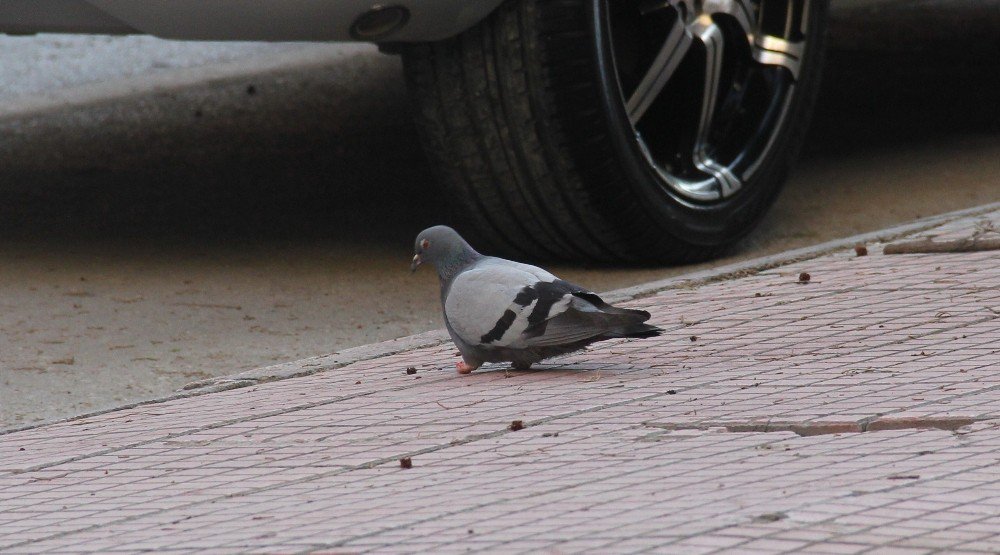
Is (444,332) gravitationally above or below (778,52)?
below

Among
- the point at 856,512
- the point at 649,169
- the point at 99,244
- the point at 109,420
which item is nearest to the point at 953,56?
the point at 649,169

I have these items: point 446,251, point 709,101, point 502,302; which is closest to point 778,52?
point 709,101

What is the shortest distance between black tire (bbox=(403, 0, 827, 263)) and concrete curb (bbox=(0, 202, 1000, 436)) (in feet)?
0.87

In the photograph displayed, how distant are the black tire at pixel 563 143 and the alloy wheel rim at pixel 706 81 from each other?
0.01 meters

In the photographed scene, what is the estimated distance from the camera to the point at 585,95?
5.54m

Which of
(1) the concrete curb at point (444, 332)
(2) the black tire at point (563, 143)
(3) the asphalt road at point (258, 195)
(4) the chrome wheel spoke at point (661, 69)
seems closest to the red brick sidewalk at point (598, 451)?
(1) the concrete curb at point (444, 332)

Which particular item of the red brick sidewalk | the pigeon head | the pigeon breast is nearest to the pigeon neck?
the pigeon head

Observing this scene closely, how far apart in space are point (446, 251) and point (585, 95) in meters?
1.24

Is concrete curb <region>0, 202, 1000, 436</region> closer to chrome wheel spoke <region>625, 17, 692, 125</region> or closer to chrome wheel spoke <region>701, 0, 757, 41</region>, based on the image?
chrome wheel spoke <region>625, 17, 692, 125</region>

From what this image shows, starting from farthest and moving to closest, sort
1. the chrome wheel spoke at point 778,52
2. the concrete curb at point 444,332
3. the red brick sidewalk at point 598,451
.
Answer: the chrome wheel spoke at point 778,52 → the concrete curb at point 444,332 → the red brick sidewalk at point 598,451

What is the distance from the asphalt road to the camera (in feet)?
17.1

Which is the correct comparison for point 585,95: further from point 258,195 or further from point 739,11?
point 258,195

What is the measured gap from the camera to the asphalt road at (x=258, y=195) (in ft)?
17.1

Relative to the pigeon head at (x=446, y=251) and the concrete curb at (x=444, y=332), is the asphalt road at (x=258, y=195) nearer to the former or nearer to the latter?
the concrete curb at (x=444, y=332)
